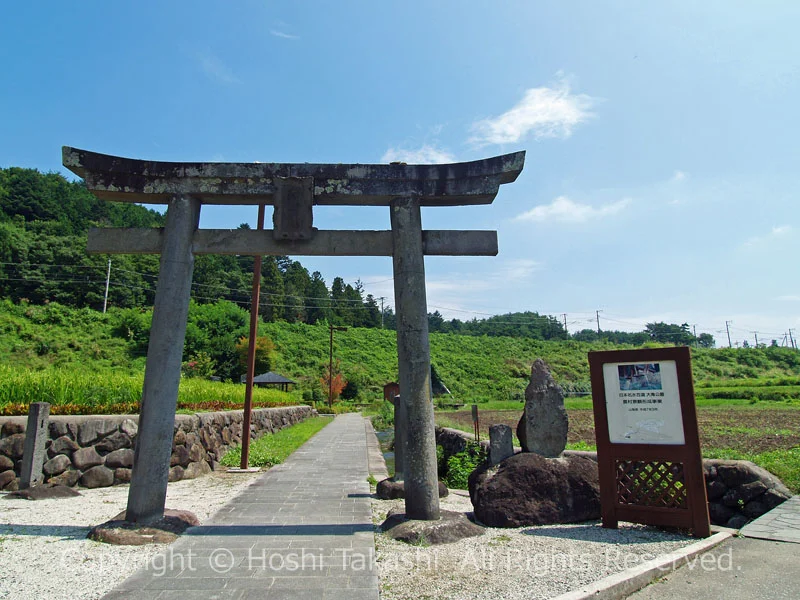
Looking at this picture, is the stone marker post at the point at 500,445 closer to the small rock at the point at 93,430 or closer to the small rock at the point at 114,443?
the small rock at the point at 114,443

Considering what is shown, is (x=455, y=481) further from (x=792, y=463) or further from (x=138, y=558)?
(x=138, y=558)

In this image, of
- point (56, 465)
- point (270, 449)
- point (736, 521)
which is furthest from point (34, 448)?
point (736, 521)

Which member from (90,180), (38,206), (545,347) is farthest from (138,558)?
(545,347)

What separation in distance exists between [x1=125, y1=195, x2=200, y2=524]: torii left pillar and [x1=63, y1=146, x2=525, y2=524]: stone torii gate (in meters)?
0.01

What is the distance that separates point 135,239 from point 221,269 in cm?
6252

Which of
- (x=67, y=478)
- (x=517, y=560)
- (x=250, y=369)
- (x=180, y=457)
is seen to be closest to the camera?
(x=517, y=560)

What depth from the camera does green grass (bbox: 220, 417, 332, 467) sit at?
10880mm

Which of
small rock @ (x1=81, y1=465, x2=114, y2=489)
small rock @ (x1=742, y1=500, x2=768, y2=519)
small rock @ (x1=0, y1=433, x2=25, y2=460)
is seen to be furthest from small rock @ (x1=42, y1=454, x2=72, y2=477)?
small rock @ (x1=742, y1=500, x2=768, y2=519)

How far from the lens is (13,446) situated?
290 inches

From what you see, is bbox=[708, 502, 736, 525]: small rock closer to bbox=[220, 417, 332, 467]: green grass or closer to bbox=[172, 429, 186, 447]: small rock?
bbox=[220, 417, 332, 467]: green grass

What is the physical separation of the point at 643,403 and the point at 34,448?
847cm

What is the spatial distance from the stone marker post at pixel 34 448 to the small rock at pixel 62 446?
0.32 meters

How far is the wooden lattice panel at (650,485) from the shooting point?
16.4ft

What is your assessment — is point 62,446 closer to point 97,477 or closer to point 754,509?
point 97,477
